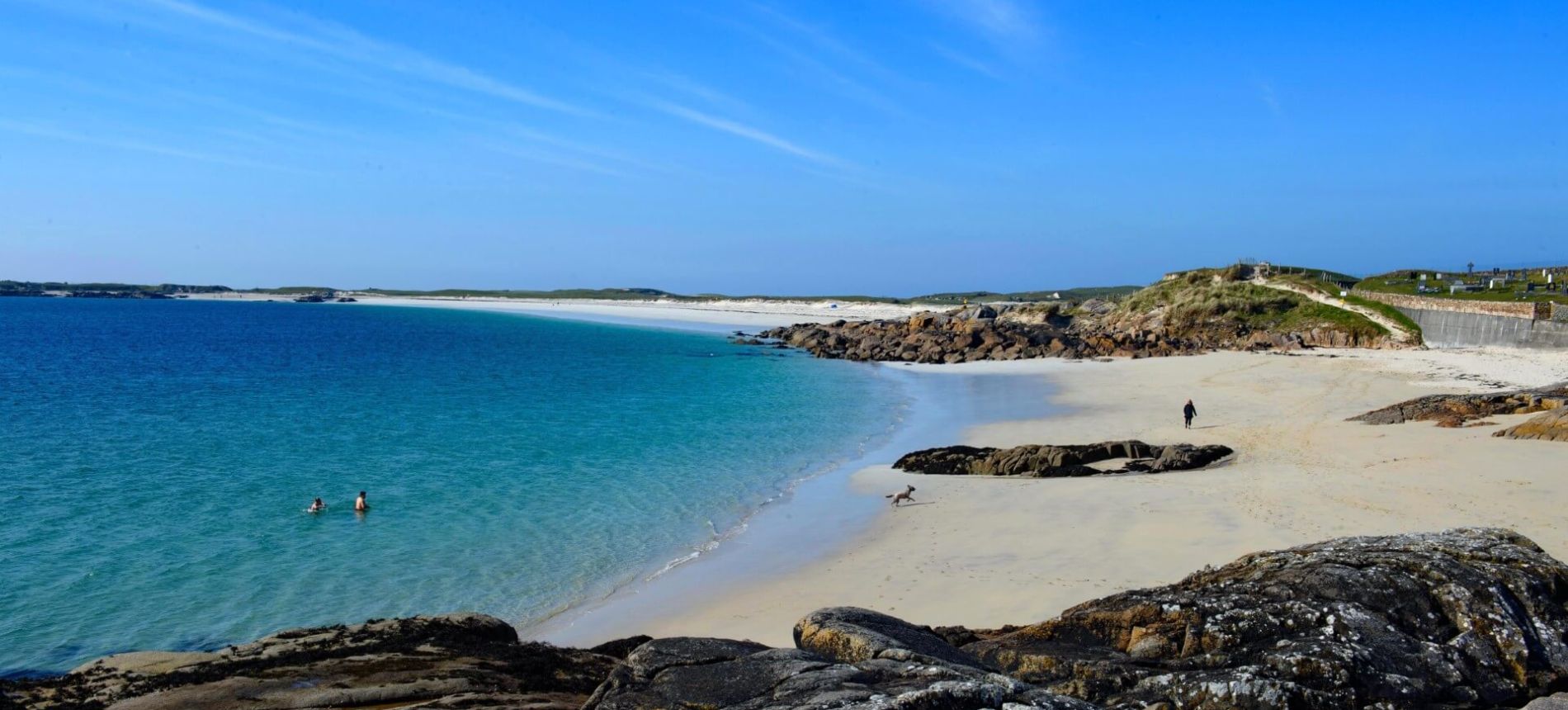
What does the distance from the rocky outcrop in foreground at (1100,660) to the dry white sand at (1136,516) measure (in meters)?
5.16

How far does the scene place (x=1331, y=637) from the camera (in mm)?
6305

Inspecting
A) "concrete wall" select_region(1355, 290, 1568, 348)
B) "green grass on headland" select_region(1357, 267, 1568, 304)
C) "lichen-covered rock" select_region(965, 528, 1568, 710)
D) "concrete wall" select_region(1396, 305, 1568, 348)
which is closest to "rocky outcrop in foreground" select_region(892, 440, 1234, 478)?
"lichen-covered rock" select_region(965, 528, 1568, 710)

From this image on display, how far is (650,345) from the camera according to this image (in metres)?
78.6

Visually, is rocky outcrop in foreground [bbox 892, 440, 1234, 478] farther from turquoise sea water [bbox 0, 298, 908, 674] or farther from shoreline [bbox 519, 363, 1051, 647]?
turquoise sea water [bbox 0, 298, 908, 674]

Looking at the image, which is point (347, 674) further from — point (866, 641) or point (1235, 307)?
point (1235, 307)

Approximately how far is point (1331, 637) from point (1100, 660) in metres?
1.54

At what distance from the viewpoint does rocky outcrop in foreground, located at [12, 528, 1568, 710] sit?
541 centimetres

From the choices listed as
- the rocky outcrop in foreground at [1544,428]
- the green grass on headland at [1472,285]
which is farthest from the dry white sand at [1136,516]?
the green grass on headland at [1472,285]

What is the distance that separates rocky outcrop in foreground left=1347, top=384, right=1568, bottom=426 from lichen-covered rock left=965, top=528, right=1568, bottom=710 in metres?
20.3

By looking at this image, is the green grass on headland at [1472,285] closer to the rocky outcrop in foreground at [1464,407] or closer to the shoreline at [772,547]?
the rocky outcrop in foreground at [1464,407]

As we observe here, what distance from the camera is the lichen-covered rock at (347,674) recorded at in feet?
22.1

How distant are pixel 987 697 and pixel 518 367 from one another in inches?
2225

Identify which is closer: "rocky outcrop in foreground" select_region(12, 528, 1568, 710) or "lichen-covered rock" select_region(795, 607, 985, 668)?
"rocky outcrop in foreground" select_region(12, 528, 1568, 710)

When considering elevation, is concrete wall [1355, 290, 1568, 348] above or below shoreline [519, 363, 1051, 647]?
above
